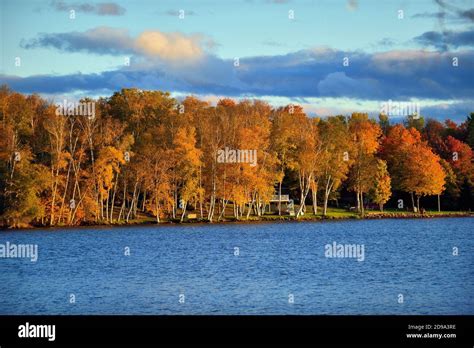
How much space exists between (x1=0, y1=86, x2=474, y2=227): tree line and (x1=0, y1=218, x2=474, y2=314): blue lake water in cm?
571

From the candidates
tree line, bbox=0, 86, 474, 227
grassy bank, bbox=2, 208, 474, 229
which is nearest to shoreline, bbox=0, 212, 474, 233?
grassy bank, bbox=2, 208, 474, 229

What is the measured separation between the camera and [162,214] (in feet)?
279

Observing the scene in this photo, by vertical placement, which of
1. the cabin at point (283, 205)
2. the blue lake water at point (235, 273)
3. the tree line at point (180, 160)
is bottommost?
the blue lake water at point (235, 273)

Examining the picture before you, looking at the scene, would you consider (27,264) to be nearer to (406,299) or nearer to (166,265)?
(166,265)

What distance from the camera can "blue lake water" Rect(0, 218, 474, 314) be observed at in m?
32.0

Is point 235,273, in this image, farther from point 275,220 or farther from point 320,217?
point 320,217

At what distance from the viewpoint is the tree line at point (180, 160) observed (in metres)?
74.4

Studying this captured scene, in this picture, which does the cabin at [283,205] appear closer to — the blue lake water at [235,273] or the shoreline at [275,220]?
the shoreline at [275,220]

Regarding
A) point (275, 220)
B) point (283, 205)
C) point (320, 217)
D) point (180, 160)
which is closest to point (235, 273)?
point (180, 160)

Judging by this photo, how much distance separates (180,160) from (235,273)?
3800 cm

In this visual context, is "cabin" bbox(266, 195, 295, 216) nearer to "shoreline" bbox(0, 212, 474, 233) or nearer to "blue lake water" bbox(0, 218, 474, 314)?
"shoreline" bbox(0, 212, 474, 233)

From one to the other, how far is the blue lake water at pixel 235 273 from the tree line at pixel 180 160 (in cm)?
571

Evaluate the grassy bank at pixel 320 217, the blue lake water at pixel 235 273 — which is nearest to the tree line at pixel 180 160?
the grassy bank at pixel 320 217
